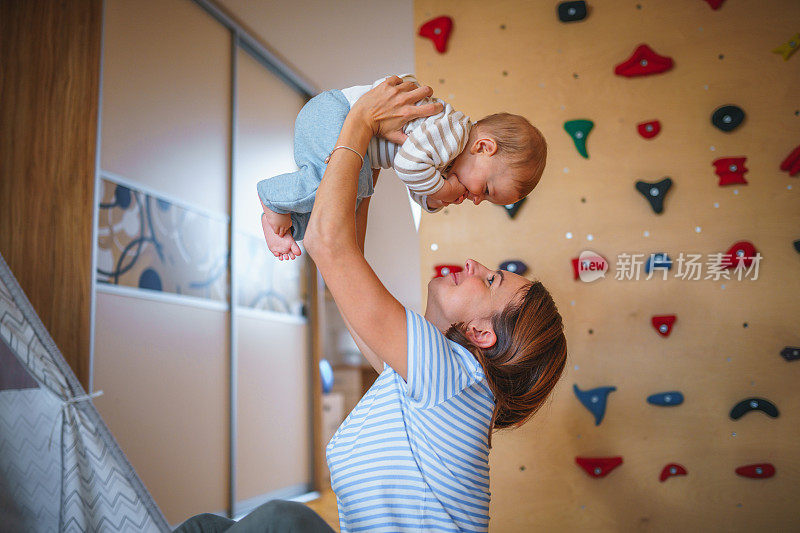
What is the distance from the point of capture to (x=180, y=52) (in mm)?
2998

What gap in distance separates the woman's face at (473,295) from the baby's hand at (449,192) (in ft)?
0.53

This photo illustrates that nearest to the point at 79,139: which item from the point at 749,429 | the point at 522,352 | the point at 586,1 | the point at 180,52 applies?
the point at 180,52

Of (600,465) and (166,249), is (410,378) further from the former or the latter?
(166,249)

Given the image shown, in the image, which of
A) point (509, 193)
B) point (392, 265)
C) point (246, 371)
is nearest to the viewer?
point (509, 193)

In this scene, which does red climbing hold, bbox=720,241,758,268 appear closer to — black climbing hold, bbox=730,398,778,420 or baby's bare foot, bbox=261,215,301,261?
black climbing hold, bbox=730,398,778,420

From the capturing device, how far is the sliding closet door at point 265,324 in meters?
3.39

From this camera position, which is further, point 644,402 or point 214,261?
point 214,261

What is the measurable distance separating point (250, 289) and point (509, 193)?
236 centimetres

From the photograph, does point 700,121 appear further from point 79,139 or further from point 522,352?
point 79,139

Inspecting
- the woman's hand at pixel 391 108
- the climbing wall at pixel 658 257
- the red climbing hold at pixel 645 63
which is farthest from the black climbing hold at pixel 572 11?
the woman's hand at pixel 391 108

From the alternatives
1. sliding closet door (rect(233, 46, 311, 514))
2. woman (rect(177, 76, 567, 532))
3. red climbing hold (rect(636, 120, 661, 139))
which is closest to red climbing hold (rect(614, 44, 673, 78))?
red climbing hold (rect(636, 120, 661, 139))

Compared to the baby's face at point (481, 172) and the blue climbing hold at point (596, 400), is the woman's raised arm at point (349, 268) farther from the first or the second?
the blue climbing hold at point (596, 400)

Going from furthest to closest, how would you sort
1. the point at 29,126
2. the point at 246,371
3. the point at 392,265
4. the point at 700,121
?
the point at 392,265 → the point at 246,371 → the point at 700,121 → the point at 29,126

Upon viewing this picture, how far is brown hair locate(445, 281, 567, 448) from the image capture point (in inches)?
48.6
